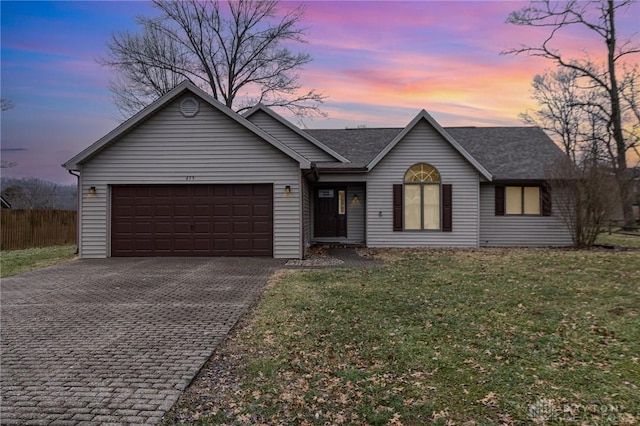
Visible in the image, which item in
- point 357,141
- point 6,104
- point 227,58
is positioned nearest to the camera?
point 357,141

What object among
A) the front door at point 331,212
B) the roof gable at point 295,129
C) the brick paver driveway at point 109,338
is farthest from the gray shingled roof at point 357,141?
the brick paver driveway at point 109,338

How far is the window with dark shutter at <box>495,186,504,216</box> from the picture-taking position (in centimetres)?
1622

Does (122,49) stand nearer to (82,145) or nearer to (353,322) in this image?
(82,145)

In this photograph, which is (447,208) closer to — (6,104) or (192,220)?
(192,220)

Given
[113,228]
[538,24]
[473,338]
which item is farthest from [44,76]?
[538,24]

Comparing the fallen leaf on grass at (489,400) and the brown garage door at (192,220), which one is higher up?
the brown garage door at (192,220)

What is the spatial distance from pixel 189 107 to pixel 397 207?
26.7 ft

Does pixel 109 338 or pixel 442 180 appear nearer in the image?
pixel 109 338

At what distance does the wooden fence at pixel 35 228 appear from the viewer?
17.9m

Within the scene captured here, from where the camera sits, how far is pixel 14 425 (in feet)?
10.8

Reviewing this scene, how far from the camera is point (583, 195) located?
14266 millimetres

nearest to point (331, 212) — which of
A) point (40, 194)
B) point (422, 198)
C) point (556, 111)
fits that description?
point (422, 198)

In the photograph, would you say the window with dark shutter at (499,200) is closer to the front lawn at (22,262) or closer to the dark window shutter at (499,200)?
the dark window shutter at (499,200)

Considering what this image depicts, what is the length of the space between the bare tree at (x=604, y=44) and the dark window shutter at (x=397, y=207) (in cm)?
1240
